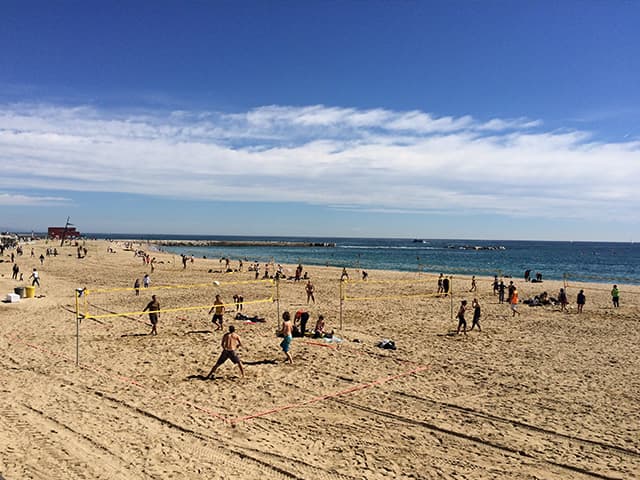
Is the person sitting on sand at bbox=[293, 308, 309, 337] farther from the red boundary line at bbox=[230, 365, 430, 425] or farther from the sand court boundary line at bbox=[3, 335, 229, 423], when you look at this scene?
the sand court boundary line at bbox=[3, 335, 229, 423]

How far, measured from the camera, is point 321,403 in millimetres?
8570

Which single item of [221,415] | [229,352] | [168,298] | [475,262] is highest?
[229,352]

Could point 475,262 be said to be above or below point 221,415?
above

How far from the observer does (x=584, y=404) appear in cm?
866

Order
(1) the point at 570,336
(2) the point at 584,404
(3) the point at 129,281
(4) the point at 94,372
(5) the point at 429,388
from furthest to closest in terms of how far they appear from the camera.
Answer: (3) the point at 129,281, (1) the point at 570,336, (4) the point at 94,372, (5) the point at 429,388, (2) the point at 584,404

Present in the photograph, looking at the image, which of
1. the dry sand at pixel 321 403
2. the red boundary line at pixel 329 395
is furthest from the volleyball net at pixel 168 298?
the red boundary line at pixel 329 395

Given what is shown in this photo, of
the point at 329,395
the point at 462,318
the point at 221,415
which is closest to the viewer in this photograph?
the point at 221,415

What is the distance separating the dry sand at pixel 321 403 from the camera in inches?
250

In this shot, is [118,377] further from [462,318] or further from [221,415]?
[462,318]

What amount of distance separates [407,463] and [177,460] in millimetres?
3020

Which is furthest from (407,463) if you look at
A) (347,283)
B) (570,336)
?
(347,283)

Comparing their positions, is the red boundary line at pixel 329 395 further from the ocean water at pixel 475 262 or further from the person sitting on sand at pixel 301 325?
the ocean water at pixel 475 262

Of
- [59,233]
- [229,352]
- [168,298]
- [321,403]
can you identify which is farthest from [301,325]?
[59,233]

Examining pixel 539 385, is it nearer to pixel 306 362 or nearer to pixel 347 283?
pixel 306 362
